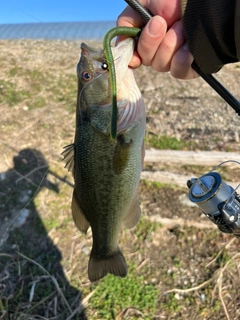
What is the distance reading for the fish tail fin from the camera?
7.55 feet

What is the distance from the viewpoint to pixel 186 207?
4023 millimetres

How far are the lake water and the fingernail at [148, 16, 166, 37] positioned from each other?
21.1 ft

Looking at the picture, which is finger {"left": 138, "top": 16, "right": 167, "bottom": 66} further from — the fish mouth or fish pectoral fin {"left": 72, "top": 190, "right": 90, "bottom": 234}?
fish pectoral fin {"left": 72, "top": 190, "right": 90, "bottom": 234}

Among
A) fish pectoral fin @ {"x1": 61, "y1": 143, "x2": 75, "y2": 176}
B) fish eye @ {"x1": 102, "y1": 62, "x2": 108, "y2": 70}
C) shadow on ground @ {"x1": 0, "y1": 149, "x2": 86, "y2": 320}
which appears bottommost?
shadow on ground @ {"x1": 0, "y1": 149, "x2": 86, "y2": 320}

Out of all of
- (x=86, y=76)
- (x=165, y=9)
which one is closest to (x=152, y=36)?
(x=165, y=9)

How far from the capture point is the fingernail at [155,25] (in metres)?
1.56

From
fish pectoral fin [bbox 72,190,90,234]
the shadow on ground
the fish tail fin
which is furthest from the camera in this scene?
the shadow on ground

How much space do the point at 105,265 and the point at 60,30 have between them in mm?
6953

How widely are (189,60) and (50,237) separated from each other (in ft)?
8.69

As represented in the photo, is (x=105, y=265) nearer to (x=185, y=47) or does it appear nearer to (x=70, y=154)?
(x=70, y=154)

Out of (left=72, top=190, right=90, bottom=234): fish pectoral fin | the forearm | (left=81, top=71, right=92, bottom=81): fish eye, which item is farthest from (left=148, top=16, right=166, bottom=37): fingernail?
(left=72, top=190, right=90, bottom=234): fish pectoral fin

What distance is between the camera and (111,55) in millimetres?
1524

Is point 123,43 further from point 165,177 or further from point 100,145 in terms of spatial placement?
point 165,177

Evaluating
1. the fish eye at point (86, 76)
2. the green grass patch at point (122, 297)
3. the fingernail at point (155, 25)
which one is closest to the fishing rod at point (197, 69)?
the fingernail at point (155, 25)
